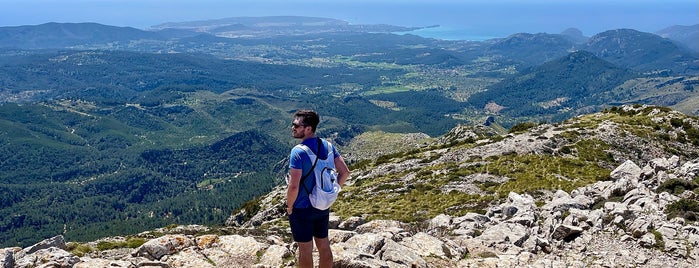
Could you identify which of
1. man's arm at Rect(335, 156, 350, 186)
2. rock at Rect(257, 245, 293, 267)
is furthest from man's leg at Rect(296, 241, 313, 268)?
rock at Rect(257, 245, 293, 267)

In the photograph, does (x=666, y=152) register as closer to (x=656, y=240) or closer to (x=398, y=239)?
(x=656, y=240)

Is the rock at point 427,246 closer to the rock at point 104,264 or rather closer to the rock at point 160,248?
the rock at point 160,248

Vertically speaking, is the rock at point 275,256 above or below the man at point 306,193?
below

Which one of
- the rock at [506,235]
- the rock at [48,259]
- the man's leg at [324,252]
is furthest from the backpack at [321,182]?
the rock at [506,235]

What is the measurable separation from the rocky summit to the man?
3445 mm

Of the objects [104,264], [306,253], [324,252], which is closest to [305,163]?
[306,253]

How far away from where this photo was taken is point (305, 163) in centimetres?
1295

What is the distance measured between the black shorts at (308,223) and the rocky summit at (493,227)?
11.9ft

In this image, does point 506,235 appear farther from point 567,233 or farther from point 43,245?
point 43,245

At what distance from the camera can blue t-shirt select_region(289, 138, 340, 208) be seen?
12.8 metres

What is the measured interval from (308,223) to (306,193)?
1.09 meters

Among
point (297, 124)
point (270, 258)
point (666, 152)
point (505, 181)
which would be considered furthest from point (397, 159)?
point (297, 124)

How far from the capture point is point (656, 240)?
2181 cm

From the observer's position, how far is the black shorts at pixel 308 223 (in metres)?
13.6
